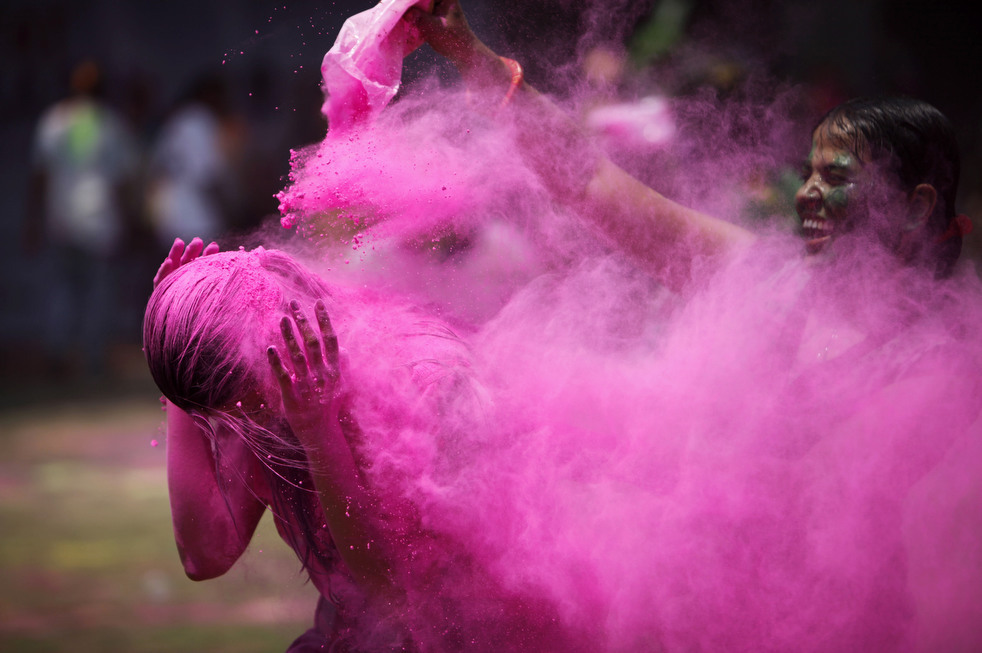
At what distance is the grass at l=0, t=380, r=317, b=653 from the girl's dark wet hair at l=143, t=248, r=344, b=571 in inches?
14.1

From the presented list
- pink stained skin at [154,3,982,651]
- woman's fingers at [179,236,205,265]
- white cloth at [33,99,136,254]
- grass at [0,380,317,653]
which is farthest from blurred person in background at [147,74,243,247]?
pink stained skin at [154,3,982,651]

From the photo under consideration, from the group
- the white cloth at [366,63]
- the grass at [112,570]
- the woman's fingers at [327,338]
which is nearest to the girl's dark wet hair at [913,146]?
the white cloth at [366,63]

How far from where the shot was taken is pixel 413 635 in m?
1.48

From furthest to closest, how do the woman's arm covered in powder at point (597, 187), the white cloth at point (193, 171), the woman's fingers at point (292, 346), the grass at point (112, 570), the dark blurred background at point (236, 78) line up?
the white cloth at point (193, 171) < the grass at point (112, 570) < the dark blurred background at point (236, 78) < the woman's arm covered in powder at point (597, 187) < the woman's fingers at point (292, 346)

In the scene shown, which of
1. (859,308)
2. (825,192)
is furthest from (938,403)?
(825,192)

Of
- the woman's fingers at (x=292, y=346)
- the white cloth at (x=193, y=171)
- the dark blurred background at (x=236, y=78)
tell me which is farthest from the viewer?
the white cloth at (x=193, y=171)

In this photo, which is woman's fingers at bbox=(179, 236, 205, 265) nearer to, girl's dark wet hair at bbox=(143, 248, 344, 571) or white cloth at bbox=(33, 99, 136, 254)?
girl's dark wet hair at bbox=(143, 248, 344, 571)

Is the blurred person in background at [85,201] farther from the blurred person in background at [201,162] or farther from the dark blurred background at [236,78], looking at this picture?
the blurred person in background at [201,162]

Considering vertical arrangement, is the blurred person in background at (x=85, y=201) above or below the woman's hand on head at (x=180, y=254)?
below

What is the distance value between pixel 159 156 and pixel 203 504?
5.32 m

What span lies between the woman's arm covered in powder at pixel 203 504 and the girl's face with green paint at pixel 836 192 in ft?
3.51

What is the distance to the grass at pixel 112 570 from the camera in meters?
2.88

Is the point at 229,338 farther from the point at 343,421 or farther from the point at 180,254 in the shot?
the point at 180,254

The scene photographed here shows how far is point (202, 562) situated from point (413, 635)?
0.44 m
